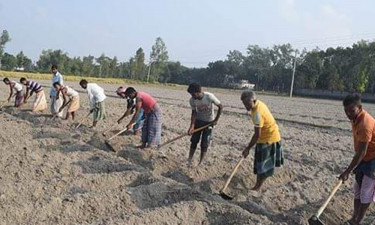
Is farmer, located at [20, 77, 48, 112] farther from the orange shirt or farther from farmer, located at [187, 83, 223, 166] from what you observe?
the orange shirt

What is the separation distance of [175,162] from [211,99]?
4.16 ft

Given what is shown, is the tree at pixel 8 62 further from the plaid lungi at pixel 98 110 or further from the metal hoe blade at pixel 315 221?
the metal hoe blade at pixel 315 221

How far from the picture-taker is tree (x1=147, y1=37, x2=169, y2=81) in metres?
78.8

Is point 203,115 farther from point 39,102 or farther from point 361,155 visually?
point 39,102

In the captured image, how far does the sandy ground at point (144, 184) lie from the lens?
15.1 ft

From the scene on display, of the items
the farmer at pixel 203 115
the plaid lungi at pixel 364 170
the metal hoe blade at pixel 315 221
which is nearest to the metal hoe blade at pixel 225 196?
the metal hoe blade at pixel 315 221

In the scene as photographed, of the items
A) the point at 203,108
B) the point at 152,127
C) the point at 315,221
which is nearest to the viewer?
the point at 315,221

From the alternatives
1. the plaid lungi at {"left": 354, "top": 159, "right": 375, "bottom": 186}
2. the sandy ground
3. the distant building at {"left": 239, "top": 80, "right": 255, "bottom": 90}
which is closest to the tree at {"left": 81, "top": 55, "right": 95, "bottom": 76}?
the distant building at {"left": 239, "top": 80, "right": 255, "bottom": 90}

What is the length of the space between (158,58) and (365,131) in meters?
76.9

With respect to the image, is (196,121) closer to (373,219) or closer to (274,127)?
(274,127)

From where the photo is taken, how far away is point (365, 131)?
4477 millimetres

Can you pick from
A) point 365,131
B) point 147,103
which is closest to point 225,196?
point 365,131

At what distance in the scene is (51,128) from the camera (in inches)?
384

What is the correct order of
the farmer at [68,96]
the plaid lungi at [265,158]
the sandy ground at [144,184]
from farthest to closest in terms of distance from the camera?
the farmer at [68,96], the plaid lungi at [265,158], the sandy ground at [144,184]
